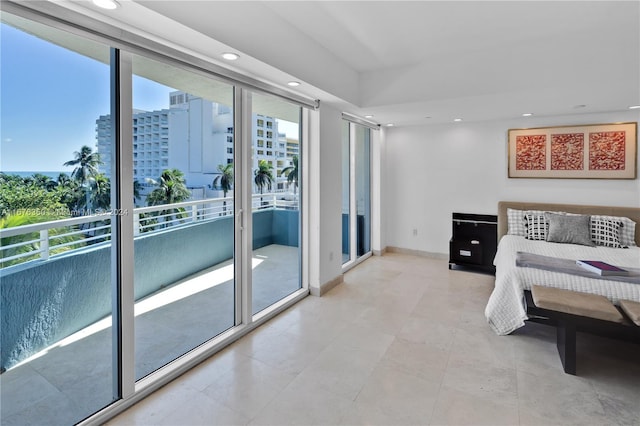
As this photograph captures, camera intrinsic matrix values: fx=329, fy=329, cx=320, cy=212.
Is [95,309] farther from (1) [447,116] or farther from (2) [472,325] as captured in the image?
(1) [447,116]

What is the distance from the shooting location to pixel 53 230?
1716mm

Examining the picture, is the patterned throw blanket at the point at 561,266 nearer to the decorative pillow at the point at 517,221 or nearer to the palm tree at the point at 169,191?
the decorative pillow at the point at 517,221

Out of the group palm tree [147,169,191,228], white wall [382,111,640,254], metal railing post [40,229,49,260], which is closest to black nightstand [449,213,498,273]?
white wall [382,111,640,254]

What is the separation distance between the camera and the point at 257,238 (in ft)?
11.3

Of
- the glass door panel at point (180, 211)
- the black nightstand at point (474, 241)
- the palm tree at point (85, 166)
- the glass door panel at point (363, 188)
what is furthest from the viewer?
the glass door panel at point (363, 188)

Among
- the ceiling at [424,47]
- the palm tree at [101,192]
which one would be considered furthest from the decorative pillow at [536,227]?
the palm tree at [101,192]

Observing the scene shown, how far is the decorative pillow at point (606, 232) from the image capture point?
12.3 feet

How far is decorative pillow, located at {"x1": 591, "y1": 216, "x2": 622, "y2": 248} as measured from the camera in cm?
375

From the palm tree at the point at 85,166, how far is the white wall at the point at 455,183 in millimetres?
4412

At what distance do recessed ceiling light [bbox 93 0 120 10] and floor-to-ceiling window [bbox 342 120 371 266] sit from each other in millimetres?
3447

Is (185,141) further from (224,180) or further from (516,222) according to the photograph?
(516,222)

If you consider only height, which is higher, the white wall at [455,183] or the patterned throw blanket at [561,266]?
the white wall at [455,183]

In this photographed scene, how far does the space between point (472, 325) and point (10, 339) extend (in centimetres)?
328

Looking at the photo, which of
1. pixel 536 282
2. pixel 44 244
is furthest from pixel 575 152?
pixel 44 244
